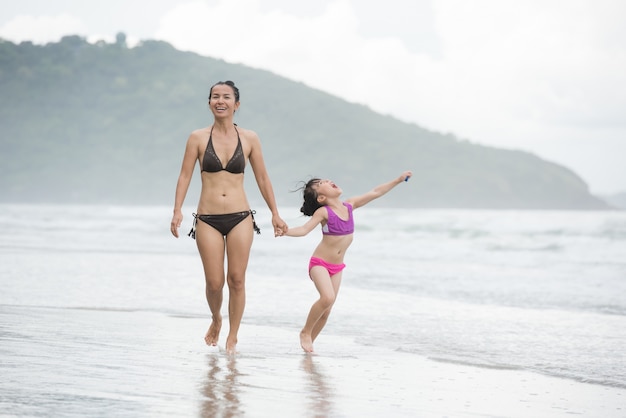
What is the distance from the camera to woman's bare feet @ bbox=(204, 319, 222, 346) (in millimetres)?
7207

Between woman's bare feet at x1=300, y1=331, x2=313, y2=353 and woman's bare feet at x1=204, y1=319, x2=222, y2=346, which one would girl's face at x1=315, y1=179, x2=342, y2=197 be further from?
woman's bare feet at x1=204, y1=319, x2=222, y2=346

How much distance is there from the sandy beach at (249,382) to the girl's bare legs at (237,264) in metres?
0.25

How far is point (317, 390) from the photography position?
5.52 meters

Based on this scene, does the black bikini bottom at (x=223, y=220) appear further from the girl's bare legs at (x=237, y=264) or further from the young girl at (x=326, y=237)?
the young girl at (x=326, y=237)

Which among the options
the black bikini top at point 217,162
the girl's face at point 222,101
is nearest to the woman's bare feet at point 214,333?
the black bikini top at point 217,162

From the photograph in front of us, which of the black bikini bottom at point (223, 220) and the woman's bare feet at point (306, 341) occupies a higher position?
the black bikini bottom at point (223, 220)

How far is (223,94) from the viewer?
270 inches

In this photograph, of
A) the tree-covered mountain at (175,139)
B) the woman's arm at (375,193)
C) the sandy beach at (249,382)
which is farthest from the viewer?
the tree-covered mountain at (175,139)

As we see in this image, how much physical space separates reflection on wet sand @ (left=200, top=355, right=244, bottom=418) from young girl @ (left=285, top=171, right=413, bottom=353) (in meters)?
1.01

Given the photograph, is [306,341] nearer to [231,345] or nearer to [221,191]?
[231,345]

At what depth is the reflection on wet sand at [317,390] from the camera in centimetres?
492

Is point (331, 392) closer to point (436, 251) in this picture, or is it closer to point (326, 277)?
point (326, 277)

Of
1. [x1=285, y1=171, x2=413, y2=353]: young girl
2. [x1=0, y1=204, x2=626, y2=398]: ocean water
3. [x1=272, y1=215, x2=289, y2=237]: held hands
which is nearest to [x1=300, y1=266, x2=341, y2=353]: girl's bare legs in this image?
[x1=285, y1=171, x2=413, y2=353]: young girl

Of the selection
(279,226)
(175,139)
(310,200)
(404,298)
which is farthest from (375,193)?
(175,139)
